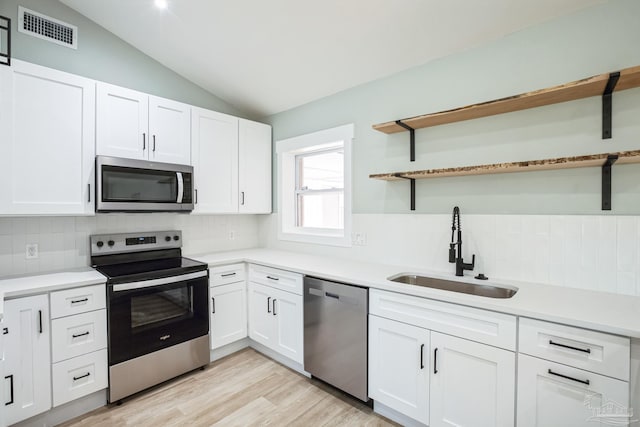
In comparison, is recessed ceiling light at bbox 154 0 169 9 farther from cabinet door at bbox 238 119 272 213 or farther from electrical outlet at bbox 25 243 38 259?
electrical outlet at bbox 25 243 38 259

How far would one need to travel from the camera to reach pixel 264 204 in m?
3.48

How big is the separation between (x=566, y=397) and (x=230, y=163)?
9.87 ft

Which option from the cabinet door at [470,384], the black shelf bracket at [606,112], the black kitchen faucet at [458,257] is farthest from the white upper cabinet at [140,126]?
the black shelf bracket at [606,112]

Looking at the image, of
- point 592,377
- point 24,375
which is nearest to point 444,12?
point 592,377

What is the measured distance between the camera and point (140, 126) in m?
2.53

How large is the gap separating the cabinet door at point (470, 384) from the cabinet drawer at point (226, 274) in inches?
72.4

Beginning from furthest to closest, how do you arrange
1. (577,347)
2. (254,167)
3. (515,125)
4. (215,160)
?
1. (254,167)
2. (215,160)
3. (515,125)
4. (577,347)

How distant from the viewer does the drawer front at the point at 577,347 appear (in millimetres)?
1236

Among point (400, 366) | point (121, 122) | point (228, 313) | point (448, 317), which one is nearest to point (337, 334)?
point (400, 366)

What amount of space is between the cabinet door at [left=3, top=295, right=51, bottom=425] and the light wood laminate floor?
29cm

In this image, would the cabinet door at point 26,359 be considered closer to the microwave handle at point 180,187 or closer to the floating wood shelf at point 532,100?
the microwave handle at point 180,187

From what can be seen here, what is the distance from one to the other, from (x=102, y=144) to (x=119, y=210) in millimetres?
517

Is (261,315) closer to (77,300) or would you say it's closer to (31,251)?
(77,300)

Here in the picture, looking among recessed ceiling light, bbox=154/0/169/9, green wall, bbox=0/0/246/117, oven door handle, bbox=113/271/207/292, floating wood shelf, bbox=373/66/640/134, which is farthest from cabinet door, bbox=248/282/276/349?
recessed ceiling light, bbox=154/0/169/9
